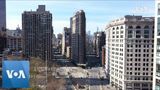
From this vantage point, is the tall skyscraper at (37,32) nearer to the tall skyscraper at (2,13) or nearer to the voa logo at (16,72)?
the tall skyscraper at (2,13)

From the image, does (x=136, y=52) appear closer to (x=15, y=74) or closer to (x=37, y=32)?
(x=15, y=74)

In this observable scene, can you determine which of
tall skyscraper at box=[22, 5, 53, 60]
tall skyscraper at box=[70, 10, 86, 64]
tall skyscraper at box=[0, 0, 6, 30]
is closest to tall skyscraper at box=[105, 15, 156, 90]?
tall skyscraper at box=[22, 5, 53, 60]

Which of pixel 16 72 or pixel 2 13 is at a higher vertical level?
pixel 2 13

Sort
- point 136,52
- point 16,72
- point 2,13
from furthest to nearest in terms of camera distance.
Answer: point 2,13 < point 136,52 < point 16,72

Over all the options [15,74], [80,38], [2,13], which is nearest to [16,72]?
[15,74]

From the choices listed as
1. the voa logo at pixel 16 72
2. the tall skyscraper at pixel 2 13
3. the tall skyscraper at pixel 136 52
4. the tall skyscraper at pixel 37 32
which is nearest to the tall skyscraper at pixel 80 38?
the tall skyscraper at pixel 37 32

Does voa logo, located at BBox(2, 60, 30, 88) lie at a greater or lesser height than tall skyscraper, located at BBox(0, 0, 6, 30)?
lesser

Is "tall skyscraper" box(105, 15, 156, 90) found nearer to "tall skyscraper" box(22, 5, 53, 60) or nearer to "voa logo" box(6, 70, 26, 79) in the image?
"tall skyscraper" box(22, 5, 53, 60)

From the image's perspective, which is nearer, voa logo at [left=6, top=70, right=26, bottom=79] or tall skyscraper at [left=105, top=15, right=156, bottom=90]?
voa logo at [left=6, top=70, right=26, bottom=79]

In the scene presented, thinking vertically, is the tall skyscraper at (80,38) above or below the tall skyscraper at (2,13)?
below
